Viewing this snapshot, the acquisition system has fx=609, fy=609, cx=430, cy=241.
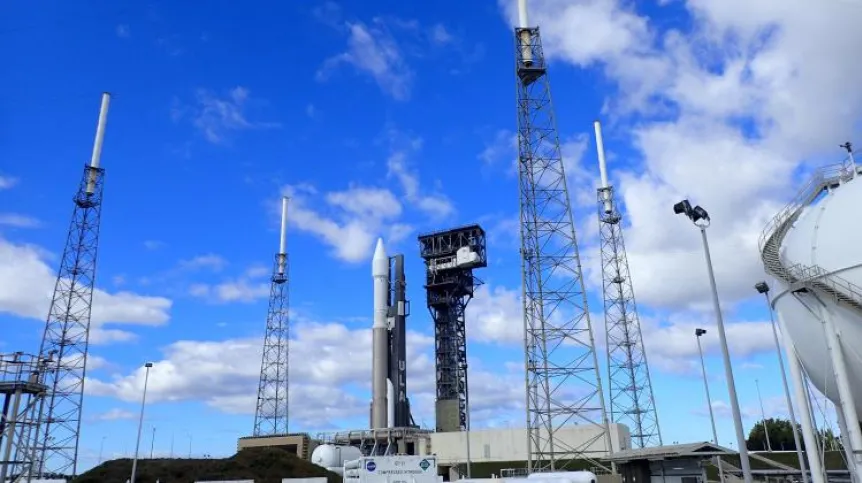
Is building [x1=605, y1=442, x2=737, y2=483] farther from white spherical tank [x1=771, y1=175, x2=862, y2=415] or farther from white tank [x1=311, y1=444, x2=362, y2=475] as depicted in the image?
white tank [x1=311, y1=444, x2=362, y2=475]

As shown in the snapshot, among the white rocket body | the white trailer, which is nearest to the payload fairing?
the white rocket body

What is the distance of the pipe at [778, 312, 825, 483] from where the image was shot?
88.6 ft

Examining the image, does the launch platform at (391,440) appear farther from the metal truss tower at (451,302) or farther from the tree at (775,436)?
the tree at (775,436)

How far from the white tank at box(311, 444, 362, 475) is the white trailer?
42.0m

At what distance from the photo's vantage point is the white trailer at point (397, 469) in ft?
106

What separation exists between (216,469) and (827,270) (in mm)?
52666

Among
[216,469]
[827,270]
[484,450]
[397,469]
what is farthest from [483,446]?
[827,270]

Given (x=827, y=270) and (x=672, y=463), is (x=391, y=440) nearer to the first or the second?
(x=672, y=463)

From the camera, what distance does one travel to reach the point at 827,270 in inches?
968

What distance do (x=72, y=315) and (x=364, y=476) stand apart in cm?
4267

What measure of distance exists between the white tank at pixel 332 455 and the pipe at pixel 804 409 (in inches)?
2125

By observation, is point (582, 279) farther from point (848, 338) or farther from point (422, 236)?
point (422, 236)

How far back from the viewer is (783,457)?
74562 mm

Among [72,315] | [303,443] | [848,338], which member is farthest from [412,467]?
[303,443]
